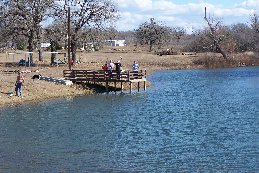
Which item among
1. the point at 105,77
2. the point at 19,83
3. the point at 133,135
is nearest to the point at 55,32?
the point at 105,77

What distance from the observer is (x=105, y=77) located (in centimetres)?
4847

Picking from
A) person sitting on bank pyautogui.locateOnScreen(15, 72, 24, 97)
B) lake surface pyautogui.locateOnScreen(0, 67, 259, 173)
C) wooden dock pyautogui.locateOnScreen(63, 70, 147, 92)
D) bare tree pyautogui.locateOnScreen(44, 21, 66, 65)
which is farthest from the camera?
bare tree pyautogui.locateOnScreen(44, 21, 66, 65)

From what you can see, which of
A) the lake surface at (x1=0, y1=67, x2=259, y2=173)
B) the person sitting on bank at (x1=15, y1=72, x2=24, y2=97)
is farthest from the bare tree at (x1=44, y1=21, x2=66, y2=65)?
the person sitting on bank at (x1=15, y1=72, x2=24, y2=97)

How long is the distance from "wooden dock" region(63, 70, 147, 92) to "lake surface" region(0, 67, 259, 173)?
3832 mm

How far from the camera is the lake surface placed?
2016cm

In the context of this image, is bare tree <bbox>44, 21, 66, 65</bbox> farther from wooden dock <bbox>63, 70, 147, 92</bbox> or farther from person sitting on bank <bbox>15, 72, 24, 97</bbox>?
person sitting on bank <bbox>15, 72, 24, 97</bbox>

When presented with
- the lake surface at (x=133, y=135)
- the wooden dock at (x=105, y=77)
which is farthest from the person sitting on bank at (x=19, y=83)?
the wooden dock at (x=105, y=77)

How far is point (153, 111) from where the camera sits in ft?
116

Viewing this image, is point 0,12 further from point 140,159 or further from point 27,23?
point 140,159

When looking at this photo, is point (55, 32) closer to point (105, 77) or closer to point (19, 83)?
point (105, 77)

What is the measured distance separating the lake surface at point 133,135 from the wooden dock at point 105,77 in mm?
3832

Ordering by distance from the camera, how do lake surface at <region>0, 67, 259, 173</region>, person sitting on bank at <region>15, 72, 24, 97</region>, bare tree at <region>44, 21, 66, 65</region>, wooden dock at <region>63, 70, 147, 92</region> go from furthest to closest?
bare tree at <region>44, 21, 66, 65</region>, wooden dock at <region>63, 70, 147, 92</region>, person sitting on bank at <region>15, 72, 24, 97</region>, lake surface at <region>0, 67, 259, 173</region>

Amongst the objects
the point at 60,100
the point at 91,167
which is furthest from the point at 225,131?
the point at 60,100

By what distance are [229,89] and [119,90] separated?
33.6ft
